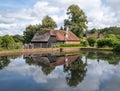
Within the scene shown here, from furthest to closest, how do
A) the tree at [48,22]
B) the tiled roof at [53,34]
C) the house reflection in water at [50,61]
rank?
the tree at [48,22] < the tiled roof at [53,34] < the house reflection in water at [50,61]

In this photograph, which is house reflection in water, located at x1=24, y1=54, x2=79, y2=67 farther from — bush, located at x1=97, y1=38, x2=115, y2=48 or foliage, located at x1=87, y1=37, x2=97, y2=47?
foliage, located at x1=87, y1=37, x2=97, y2=47

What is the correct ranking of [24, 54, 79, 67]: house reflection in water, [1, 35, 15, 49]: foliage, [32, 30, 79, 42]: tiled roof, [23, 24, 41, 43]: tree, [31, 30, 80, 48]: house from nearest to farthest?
[24, 54, 79, 67]: house reflection in water → [1, 35, 15, 49]: foliage → [31, 30, 80, 48]: house → [32, 30, 79, 42]: tiled roof → [23, 24, 41, 43]: tree

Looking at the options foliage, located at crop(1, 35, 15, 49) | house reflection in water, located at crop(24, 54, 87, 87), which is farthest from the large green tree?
house reflection in water, located at crop(24, 54, 87, 87)

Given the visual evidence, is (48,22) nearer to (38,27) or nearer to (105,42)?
(38,27)

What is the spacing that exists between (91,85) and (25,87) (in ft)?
12.9

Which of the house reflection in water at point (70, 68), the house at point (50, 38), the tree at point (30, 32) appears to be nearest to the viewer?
the house reflection in water at point (70, 68)

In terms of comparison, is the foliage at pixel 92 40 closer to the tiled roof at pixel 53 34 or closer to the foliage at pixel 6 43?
the tiled roof at pixel 53 34

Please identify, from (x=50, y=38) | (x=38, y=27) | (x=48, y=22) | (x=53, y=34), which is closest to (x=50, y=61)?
(x=50, y=38)

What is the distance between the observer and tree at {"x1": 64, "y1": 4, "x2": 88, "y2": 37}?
202 feet

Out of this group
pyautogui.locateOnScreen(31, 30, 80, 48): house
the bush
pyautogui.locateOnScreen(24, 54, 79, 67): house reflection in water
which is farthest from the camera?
pyautogui.locateOnScreen(31, 30, 80, 48): house

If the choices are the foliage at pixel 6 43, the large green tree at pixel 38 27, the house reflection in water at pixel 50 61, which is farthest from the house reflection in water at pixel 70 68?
the large green tree at pixel 38 27

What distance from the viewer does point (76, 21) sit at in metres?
62.4

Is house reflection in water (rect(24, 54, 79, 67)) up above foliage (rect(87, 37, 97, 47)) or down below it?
below

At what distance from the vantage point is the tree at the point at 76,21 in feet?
202
